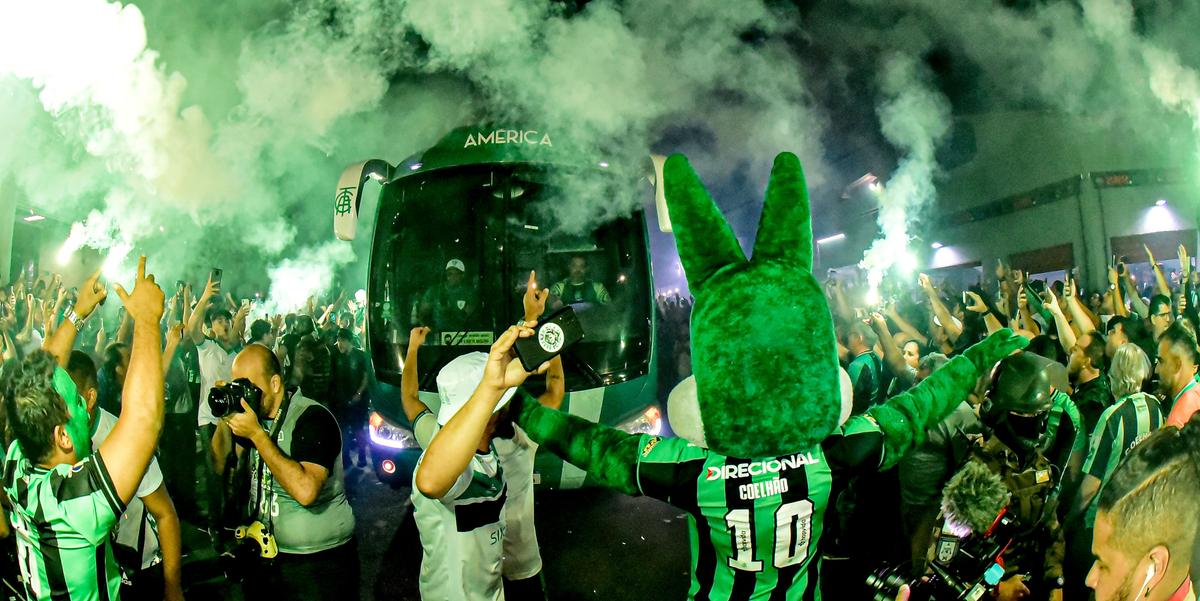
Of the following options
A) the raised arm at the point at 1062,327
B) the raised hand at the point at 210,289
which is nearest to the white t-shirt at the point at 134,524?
the raised hand at the point at 210,289

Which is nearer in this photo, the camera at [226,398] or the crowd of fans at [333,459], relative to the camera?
the crowd of fans at [333,459]

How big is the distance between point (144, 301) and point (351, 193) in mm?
3291

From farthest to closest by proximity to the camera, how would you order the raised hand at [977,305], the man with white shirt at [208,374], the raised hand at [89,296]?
1. the raised hand at [977,305]
2. the man with white shirt at [208,374]
3. the raised hand at [89,296]

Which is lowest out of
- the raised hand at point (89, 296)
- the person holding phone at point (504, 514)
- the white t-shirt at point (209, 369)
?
the person holding phone at point (504, 514)

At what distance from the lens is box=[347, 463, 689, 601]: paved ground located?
170 inches

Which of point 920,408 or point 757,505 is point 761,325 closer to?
point 757,505

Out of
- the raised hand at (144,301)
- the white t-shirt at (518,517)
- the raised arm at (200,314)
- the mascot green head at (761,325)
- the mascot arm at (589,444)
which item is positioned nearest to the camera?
the mascot green head at (761,325)

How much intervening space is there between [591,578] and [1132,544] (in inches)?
145

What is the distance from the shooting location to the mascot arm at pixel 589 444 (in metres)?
1.85

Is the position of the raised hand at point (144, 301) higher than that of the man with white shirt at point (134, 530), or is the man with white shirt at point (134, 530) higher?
the raised hand at point (144, 301)

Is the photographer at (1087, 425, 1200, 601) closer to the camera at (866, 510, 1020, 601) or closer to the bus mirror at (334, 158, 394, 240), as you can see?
the camera at (866, 510, 1020, 601)

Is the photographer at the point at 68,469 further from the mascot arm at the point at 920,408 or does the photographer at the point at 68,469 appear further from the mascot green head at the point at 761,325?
the mascot arm at the point at 920,408

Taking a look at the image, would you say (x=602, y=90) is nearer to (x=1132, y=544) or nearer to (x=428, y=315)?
(x=428, y=315)

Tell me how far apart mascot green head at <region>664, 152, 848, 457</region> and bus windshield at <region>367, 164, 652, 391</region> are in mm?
3497
